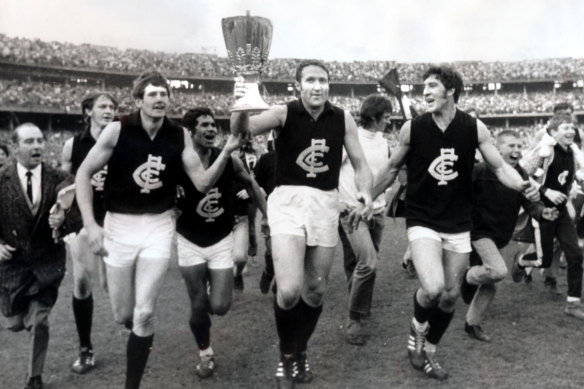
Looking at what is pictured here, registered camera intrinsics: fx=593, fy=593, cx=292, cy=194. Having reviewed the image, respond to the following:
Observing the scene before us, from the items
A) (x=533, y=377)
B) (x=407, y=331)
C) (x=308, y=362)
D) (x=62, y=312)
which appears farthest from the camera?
(x=62, y=312)

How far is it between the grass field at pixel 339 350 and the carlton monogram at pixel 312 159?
156 centimetres

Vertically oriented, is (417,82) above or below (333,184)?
above

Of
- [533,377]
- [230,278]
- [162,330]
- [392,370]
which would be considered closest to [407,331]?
[392,370]

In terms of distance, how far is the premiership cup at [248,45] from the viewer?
3.82 metres

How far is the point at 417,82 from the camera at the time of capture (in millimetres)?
45688

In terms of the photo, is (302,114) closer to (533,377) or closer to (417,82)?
(533,377)

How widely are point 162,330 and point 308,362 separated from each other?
5.97ft

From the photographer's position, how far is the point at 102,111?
5184mm

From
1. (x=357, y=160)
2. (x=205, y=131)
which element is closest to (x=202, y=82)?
(x=205, y=131)

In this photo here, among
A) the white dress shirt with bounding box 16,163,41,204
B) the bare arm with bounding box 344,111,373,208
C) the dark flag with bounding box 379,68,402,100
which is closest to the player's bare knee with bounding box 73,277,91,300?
the white dress shirt with bounding box 16,163,41,204

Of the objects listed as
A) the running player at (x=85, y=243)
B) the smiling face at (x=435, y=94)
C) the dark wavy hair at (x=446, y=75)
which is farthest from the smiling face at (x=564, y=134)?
the running player at (x=85, y=243)

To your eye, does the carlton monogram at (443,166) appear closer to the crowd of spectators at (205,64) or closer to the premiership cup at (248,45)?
the premiership cup at (248,45)

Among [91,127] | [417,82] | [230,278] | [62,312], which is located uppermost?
[417,82]

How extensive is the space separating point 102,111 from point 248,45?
6.32ft
